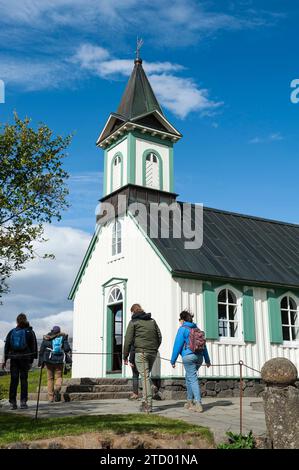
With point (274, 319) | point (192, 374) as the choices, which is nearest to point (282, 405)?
point (192, 374)

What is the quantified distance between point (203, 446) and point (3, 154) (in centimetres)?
603

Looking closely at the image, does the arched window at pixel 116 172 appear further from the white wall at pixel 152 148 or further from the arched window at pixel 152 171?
the arched window at pixel 152 171

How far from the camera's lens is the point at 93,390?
46.2 ft

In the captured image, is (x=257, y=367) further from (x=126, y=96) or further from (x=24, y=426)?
(x=126, y=96)

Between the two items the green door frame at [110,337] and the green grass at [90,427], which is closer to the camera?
the green grass at [90,427]

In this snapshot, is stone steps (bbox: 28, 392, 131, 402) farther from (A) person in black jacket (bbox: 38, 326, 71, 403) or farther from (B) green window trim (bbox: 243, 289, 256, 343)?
(B) green window trim (bbox: 243, 289, 256, 343)

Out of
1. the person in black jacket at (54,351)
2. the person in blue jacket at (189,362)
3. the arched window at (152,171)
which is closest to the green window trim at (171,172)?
the arched window at (152,171)

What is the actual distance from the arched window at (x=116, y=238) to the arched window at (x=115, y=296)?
4.03ft

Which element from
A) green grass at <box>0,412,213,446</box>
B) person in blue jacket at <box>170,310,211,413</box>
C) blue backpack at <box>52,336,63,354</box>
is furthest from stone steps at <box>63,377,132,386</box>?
green grass at <box>0,412,213,446</box>

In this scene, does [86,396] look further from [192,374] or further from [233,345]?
[233,345]

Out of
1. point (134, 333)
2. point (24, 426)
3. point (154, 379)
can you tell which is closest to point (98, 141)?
point (154, 379)

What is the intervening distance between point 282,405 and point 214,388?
783cm

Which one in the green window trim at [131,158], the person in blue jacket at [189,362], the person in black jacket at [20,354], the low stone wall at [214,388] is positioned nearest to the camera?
the person in blue jacket at [189,362]

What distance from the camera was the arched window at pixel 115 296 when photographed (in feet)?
56.0
